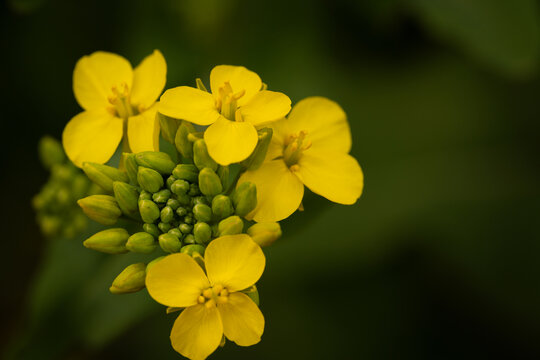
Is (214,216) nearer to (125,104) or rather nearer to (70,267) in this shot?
(125,104)

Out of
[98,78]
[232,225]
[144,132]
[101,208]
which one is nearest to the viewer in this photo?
[232,225]

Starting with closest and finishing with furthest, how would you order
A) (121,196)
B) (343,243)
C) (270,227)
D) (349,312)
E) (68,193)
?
(270,227), (121,196), (68,193), (343,243), (349,312)

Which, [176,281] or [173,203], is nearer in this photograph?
[176,281]

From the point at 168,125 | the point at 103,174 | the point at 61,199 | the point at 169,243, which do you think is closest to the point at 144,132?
the point at 168,125

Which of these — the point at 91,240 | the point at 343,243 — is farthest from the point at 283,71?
the point at 91,240

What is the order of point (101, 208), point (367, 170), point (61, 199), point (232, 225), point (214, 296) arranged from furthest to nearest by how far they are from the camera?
1. point (367, 170)
2. point (61, 199)
3. point (101, 208)
4. point (232, 225)
5. point (214, 296)

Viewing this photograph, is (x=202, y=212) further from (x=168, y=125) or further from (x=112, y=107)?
(x=112, y=107)

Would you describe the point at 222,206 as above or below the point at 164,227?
above
